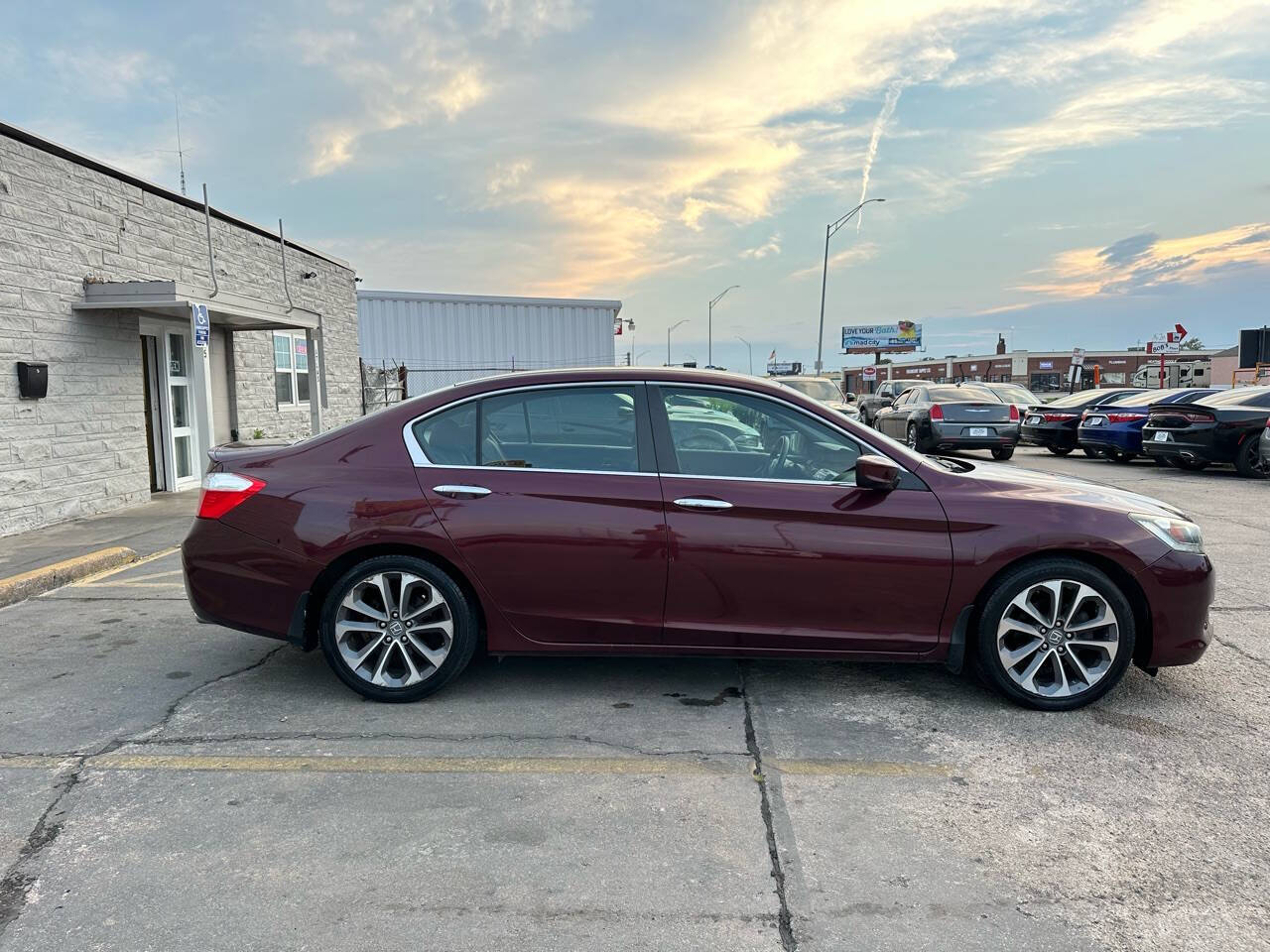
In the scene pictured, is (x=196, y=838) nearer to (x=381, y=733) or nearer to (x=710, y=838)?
(x=381, y=733)

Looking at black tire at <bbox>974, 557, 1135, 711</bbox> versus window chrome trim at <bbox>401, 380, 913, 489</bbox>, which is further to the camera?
window chrome trim at <bbox>401, 380, 913, 489</bbox>

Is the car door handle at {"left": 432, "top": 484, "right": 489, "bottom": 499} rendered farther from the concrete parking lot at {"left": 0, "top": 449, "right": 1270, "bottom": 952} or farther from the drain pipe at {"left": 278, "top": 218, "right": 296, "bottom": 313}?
the drain pipe at {"left": 278, "top": 218, "right": 296, "bottom": 313}

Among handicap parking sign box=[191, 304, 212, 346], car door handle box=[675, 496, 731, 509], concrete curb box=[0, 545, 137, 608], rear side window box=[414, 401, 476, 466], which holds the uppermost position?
handicap parking sign box=[191, 304, 212, 346]

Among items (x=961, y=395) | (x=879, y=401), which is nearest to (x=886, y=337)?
(x=879, y=401)

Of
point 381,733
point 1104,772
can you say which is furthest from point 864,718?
point 381,733

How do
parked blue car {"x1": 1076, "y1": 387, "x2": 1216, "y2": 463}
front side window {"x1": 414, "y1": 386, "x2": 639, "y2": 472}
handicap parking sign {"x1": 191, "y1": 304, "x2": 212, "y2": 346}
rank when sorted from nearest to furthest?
front side window {"x1": 414, "y1": 386, "x2": 639, "y2": 472} < handicap parking sign {"x1": 191, "y1": 304, "x2": 212, "y2": 346} < parked blue car {"x1": 1076, "y1": 387, "x2": 1216, "y2": 463}

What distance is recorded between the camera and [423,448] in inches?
166

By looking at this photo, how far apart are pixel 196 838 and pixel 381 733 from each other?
3.10 feet

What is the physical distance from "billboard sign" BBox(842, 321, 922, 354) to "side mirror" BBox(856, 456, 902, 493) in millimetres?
88917

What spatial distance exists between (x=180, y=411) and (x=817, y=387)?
11.7m

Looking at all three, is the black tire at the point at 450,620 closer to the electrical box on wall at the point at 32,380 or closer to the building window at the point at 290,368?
the electrical box on wall at the point at 32,380

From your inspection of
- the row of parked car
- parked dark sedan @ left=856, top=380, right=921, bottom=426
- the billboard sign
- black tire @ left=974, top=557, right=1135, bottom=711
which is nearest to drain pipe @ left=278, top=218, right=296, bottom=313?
the row of parked car

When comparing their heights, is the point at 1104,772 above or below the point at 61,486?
below

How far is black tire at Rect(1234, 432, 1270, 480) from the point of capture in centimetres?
1291
